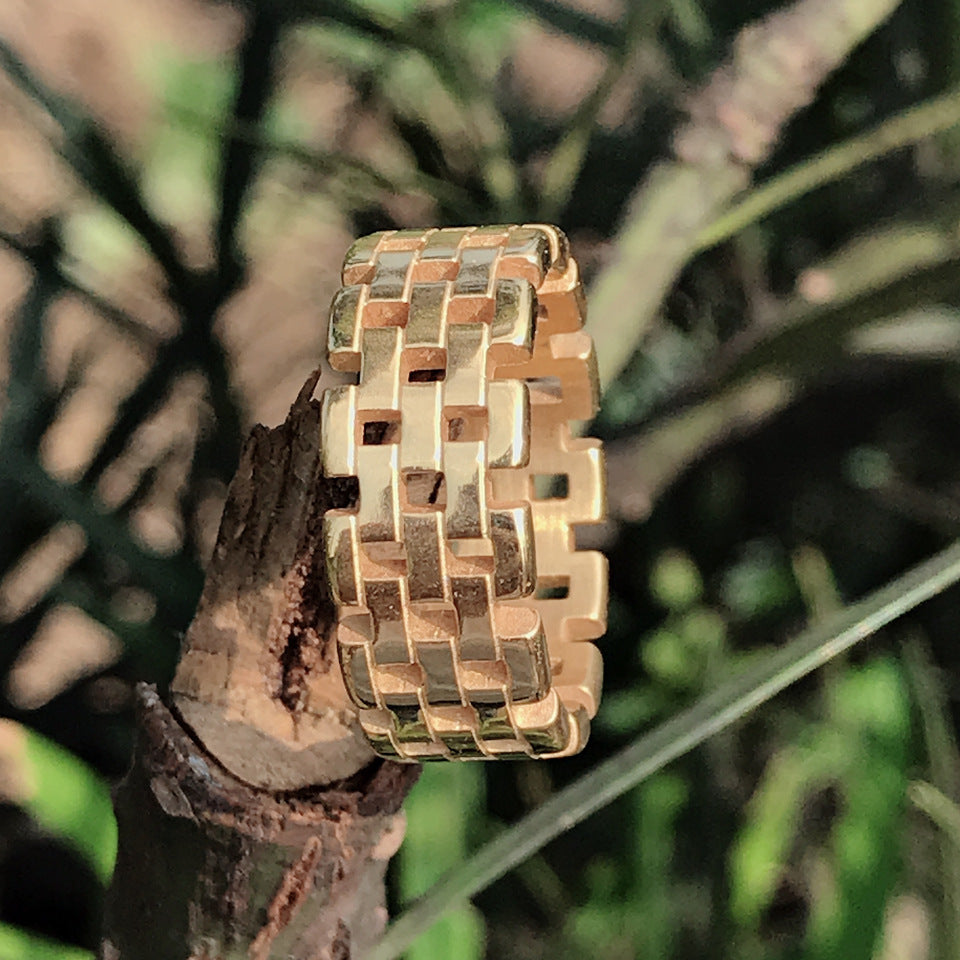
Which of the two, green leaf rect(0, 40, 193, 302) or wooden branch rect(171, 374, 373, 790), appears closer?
wooden branch rect(171, 374, 373, 790)

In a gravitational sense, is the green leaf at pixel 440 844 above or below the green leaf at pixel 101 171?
below

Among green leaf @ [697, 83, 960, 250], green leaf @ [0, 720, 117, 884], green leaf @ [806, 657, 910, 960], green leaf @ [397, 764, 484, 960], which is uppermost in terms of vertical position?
green leaf @ [697, 83, 960, 250]

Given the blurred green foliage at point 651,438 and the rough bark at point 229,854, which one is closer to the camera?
the rough bark at point 229,854

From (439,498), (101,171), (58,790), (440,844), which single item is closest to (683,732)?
(439,498)

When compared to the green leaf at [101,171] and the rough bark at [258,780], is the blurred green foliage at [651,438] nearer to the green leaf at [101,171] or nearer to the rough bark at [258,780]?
the green leaf at [101,171]

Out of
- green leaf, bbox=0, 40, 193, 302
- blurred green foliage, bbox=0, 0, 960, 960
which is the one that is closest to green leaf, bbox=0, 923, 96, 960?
blurred green foliage, bbox=0, 0, 960, 960

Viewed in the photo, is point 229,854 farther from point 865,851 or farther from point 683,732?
point 865,851

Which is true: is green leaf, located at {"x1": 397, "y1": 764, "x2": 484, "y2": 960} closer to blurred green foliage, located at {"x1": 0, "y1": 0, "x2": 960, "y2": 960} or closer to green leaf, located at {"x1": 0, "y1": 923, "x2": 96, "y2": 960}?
blurred green foliage, located at {"x1": 0, "y1": 0, "x2": 960, "y2": 960}

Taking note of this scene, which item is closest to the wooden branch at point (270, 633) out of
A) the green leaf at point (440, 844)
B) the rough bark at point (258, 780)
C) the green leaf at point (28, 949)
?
the rough bark at point (258, 780)
